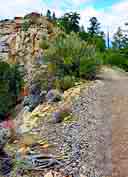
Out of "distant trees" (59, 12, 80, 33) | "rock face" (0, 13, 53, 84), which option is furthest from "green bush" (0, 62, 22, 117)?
"distant trees" (59, 12, 80, 33)

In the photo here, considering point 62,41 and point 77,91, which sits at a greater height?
point 62,41

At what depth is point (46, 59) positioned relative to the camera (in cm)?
2650

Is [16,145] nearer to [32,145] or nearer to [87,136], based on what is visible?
[32,145]

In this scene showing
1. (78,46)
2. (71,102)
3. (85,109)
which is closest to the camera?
(85,109)

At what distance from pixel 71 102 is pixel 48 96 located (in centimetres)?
180

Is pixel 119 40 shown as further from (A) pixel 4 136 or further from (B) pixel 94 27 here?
(A) pixel 4 136

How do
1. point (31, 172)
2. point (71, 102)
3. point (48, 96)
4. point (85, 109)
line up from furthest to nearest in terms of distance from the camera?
point (48, 96)
point (71, 102)
point (85, 109)
point (31, 172)

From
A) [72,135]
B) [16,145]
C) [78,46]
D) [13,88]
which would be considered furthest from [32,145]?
[13,88]

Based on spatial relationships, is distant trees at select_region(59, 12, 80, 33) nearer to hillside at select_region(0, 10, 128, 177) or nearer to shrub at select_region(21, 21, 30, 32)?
shrub at select_region(21, 21, 30, 32)

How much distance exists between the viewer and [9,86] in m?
28.8

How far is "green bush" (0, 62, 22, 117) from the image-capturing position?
26.2 meters

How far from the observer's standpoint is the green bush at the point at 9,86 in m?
26.2

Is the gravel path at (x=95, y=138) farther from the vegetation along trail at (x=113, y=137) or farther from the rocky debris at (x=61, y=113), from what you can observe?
the rocky debris at (x=61, y=113)

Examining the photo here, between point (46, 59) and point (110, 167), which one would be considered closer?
Result: point (110, 167)
